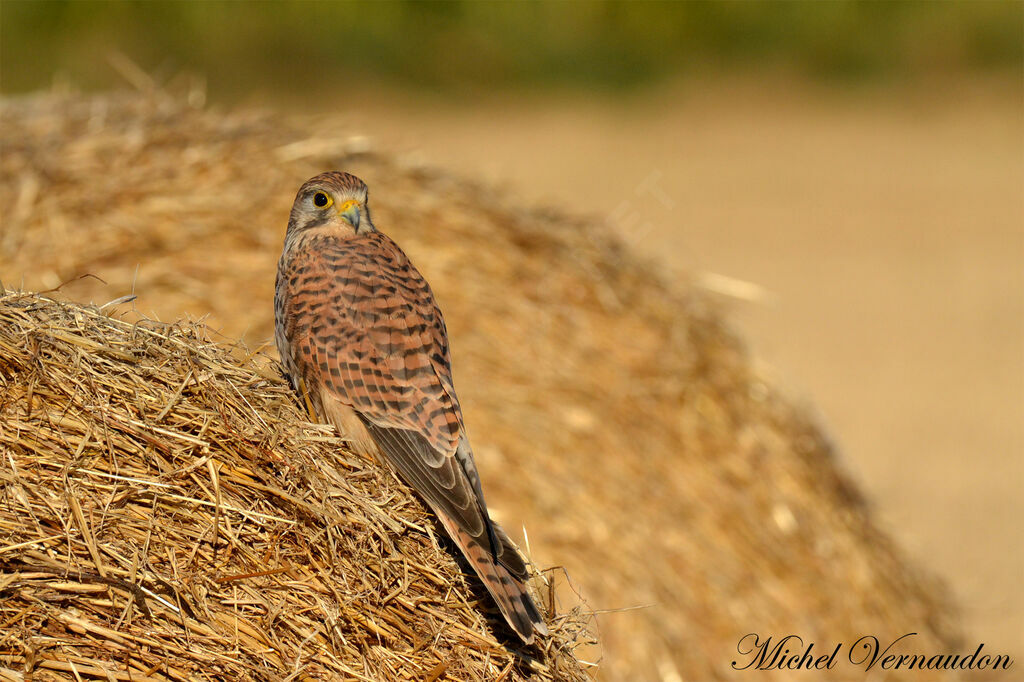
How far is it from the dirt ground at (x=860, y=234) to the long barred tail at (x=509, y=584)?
1896mm

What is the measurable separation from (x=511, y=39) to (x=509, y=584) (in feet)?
52.2

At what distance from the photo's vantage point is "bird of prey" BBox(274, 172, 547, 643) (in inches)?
99.3

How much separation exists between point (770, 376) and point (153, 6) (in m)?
13.2

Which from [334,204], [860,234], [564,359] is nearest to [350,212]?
[334,204]

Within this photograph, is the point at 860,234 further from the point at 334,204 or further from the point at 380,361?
the point at 380,361

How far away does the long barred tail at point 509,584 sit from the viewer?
2.46 meters

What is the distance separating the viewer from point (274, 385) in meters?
2.77

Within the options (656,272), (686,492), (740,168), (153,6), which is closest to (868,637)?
(686,492)

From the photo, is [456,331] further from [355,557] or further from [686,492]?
[355,557]

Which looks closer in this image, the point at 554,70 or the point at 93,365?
the point at 93,365

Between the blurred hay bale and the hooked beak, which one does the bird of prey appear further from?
the blurred hay bale

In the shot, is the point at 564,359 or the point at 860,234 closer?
the point at 564,359

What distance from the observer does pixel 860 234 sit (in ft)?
44.9

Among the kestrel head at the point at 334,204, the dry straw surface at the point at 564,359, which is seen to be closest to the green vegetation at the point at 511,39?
the dry straw surface at the point at 564,359
